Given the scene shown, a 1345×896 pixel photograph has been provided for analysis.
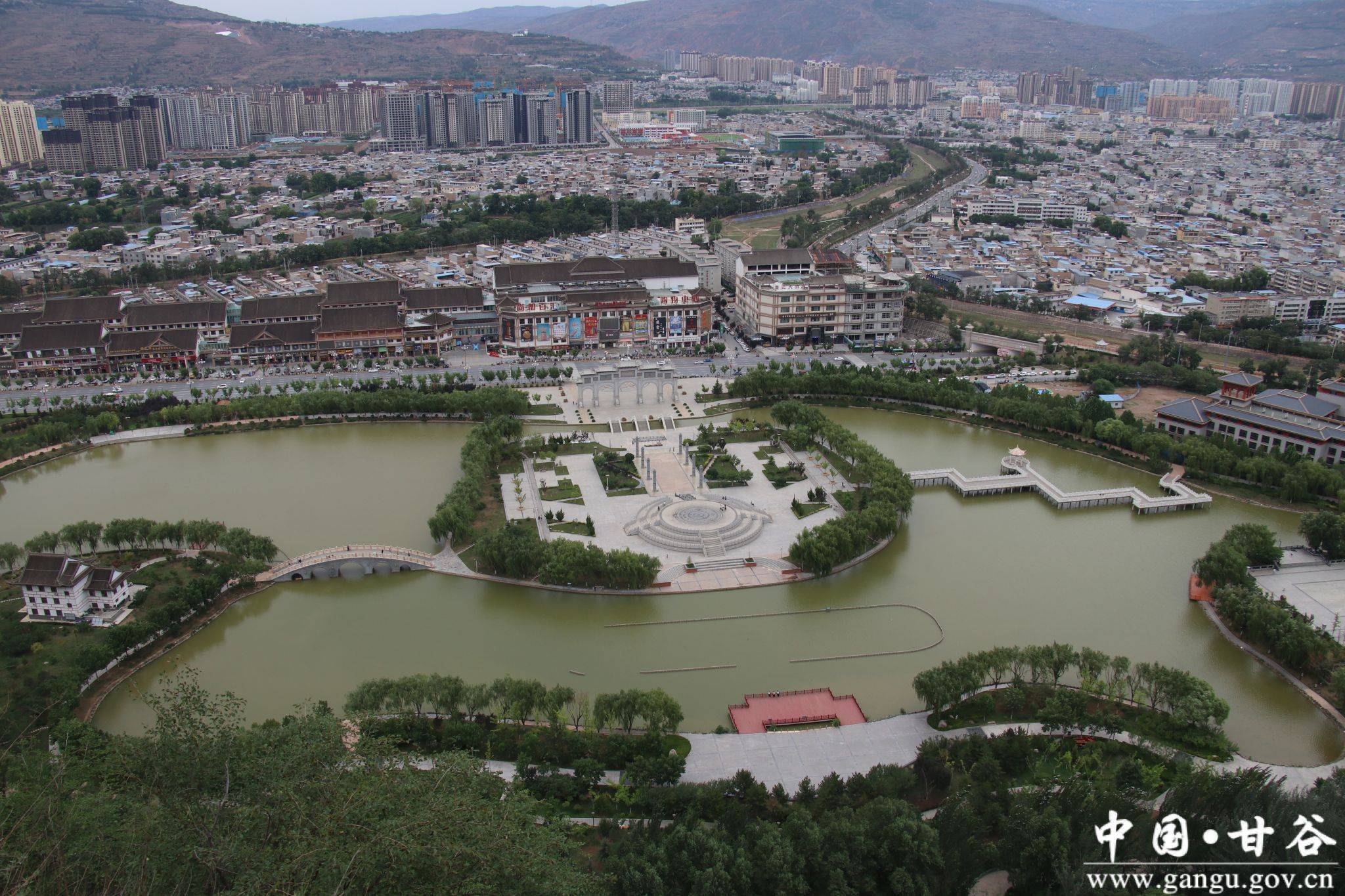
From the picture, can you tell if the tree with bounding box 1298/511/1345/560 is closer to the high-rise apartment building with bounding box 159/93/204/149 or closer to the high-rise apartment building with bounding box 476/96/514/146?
the high-rise apartment building with bounding box 476/96/514/146

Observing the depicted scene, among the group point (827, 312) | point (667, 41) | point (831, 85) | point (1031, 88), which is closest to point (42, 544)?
point (827, 312)

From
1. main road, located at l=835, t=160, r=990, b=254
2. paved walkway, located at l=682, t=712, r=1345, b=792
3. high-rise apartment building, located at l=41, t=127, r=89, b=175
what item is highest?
high-rise apartment building, located at l=41, t=127, r=89, b=175

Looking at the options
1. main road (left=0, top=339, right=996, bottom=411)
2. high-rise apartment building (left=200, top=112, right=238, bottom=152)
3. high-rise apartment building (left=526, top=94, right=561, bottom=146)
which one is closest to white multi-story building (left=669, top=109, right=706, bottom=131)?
high-rise apartment building (left=526, top=94, right=561, bottom=146)

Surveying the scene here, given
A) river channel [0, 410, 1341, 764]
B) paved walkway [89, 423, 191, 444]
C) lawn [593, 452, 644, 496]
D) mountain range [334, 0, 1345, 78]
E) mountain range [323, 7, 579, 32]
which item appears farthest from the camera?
mountain range [323, 7, 579, 32]

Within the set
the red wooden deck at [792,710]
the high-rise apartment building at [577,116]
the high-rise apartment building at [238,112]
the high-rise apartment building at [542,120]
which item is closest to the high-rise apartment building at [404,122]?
the high-rise apartment building at [542,120]

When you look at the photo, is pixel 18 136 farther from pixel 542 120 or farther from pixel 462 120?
pixel 542 120

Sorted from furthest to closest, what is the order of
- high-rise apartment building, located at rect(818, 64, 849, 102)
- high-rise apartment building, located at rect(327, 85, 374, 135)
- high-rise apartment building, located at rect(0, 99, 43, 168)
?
high-rise apartment building, located at rect(818, 64, 849, 102) → high-rise apartment building, located at rect(327, 85, 374, 135) → high-rise apartment building, located at rect(0, 99, 43, 168)
